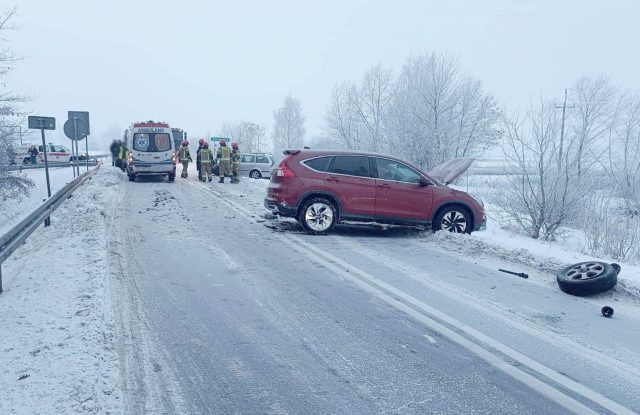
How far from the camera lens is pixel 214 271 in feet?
22.5

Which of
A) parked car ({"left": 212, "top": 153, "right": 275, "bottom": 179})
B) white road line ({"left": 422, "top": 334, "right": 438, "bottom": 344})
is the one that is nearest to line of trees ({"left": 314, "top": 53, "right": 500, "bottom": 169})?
parked car ({"left": 212, "top": 153, "right": 275, "bottom": 179})

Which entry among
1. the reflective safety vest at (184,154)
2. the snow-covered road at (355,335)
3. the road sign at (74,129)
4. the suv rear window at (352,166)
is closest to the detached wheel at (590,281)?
the snow-covered road at (355,335)

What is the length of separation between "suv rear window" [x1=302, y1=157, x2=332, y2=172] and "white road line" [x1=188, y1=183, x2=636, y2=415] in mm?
2902

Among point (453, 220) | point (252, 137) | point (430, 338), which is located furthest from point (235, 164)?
point (252, 137)

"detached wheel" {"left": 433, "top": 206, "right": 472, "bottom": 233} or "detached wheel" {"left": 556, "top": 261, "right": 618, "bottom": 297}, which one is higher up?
"detached wheel" {"left": 433, "top": 206, "right": 472, "bottom": 233}

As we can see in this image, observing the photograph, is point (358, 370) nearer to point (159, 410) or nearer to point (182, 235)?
point (159, 410)

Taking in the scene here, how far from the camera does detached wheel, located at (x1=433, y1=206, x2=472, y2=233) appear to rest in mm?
10109

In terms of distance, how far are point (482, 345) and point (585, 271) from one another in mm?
3105

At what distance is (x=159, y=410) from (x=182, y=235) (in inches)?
250

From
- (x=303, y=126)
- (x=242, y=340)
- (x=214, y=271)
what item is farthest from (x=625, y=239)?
(x=303, y=126)

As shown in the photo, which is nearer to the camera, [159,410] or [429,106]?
[159,410]

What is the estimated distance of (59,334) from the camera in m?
4.30

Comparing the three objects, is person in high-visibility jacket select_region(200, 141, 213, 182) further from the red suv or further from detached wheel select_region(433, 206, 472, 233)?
detached wheel select_region(433, 206, 472, 233)

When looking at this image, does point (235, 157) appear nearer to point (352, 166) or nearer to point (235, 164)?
point (235, 164)
